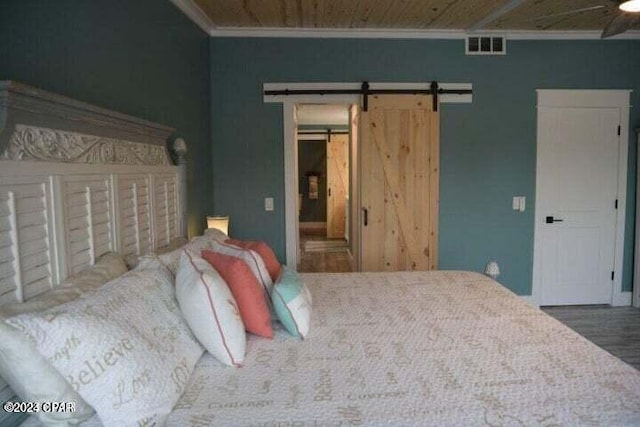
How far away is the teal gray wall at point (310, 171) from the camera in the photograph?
947 cm

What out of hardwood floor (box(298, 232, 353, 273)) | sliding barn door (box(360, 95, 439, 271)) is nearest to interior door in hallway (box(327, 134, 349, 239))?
hardwood floor (box(298, 232, 353, 273))

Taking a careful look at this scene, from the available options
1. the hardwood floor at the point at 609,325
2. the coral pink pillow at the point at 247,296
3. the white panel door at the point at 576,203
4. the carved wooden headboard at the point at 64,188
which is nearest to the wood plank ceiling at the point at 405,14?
the white panel door at the point at 576,203

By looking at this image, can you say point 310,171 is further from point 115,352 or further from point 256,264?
point 115,352

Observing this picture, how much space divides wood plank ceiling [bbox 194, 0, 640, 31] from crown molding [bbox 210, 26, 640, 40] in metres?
0.06

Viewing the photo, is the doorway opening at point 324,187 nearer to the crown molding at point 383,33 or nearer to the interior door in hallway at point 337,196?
the interior door in hallway at point 337,196

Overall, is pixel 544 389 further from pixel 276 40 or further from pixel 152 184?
pixel 276 40

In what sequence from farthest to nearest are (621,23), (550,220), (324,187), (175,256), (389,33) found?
(324,187)
(550,220)
(389,33)
(621,23)
(175,256)

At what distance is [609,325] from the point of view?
3.57 metres

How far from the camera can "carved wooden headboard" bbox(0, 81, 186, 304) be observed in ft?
3.79

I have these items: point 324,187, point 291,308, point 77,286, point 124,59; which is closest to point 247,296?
point 291,308

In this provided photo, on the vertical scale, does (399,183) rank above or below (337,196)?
above

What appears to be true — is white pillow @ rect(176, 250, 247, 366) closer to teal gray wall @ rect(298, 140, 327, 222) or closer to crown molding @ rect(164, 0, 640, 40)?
crown molding @ rect(164, 0, 640, 40)

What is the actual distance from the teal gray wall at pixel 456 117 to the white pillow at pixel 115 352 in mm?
2566

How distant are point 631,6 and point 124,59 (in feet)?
8.18
